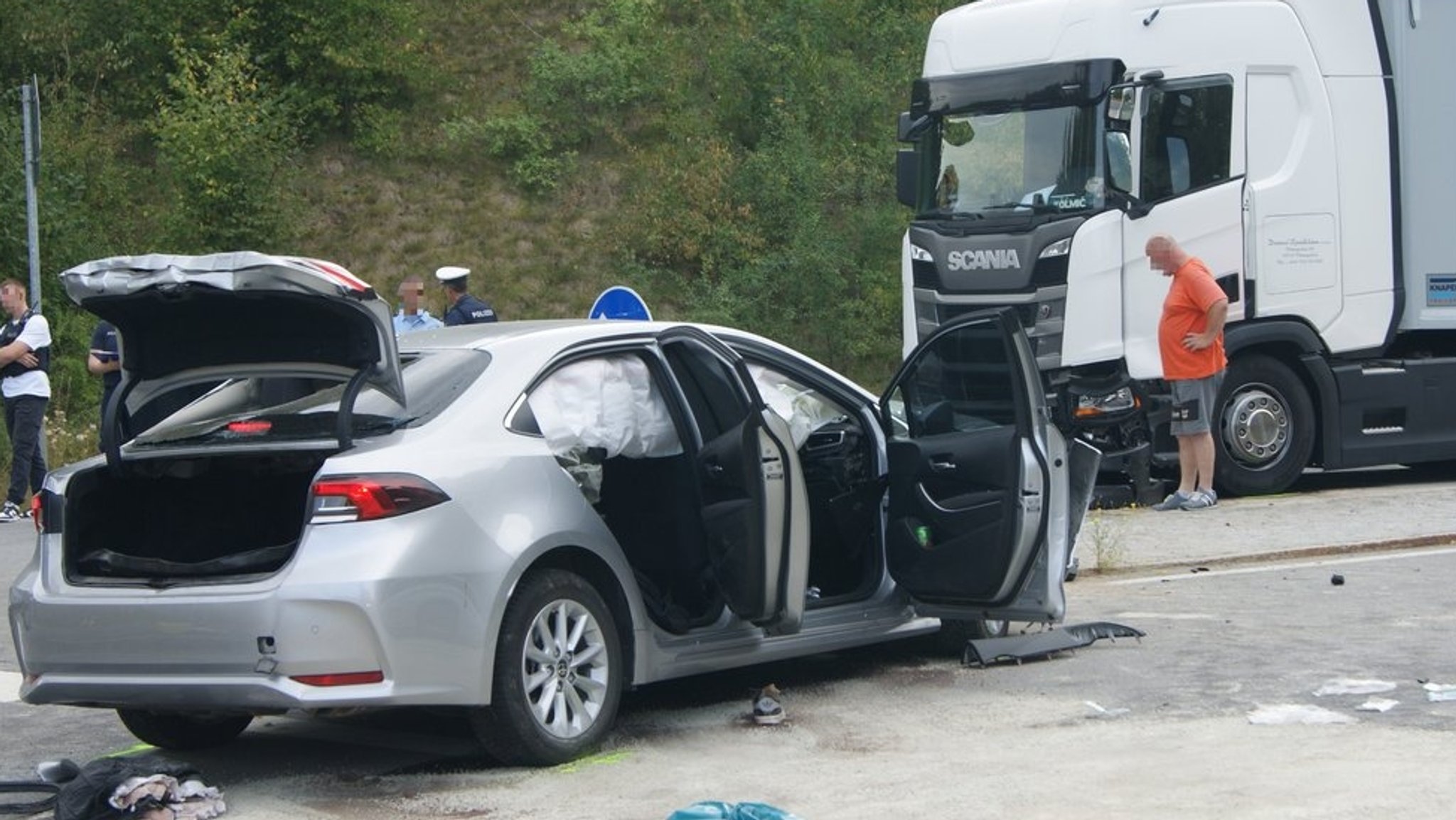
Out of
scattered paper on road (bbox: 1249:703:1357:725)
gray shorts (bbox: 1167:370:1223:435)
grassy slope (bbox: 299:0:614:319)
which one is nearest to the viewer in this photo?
scattered paper on road (bbox: 1249:703:1357:725)

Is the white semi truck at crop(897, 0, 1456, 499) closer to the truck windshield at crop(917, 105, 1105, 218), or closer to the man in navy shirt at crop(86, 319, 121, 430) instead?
the truck windshield at crop(917, 105, 1105, 218)

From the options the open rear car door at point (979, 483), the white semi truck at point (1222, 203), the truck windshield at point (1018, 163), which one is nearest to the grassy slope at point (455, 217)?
the truck windshield at point (1018, 163)

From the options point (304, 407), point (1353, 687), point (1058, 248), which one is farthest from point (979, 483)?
point (1058, 248)

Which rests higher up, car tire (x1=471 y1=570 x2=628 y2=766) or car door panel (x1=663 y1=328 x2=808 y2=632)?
car door panel (x1=663 y1=328 x2=808 y2=632)

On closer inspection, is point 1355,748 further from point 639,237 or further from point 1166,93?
point 639,237

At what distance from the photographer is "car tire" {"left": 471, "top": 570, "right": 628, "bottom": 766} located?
21.9 ft

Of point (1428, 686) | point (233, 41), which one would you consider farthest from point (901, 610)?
point (233, 41)

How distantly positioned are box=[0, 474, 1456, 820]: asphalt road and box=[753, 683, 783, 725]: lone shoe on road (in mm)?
65

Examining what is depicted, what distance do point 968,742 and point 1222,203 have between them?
8.70 meters

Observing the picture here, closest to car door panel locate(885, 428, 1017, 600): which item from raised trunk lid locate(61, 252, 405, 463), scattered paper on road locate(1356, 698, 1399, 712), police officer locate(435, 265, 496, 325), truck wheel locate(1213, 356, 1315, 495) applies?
scattered paper on road locate(1356, 698, 1399, 712)

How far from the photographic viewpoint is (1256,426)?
1553 centimetres

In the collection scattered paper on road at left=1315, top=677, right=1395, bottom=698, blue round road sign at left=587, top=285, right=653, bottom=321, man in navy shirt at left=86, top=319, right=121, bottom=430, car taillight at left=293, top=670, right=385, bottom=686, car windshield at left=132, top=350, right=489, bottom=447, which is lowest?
scattered paper on road at left=1315, top=677, right=1395, bottom=698

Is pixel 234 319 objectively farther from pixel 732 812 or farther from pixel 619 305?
pixel 619 305

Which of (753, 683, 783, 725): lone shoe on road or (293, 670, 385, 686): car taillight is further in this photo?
(753, 683, 783, 725): lone shoe on road
